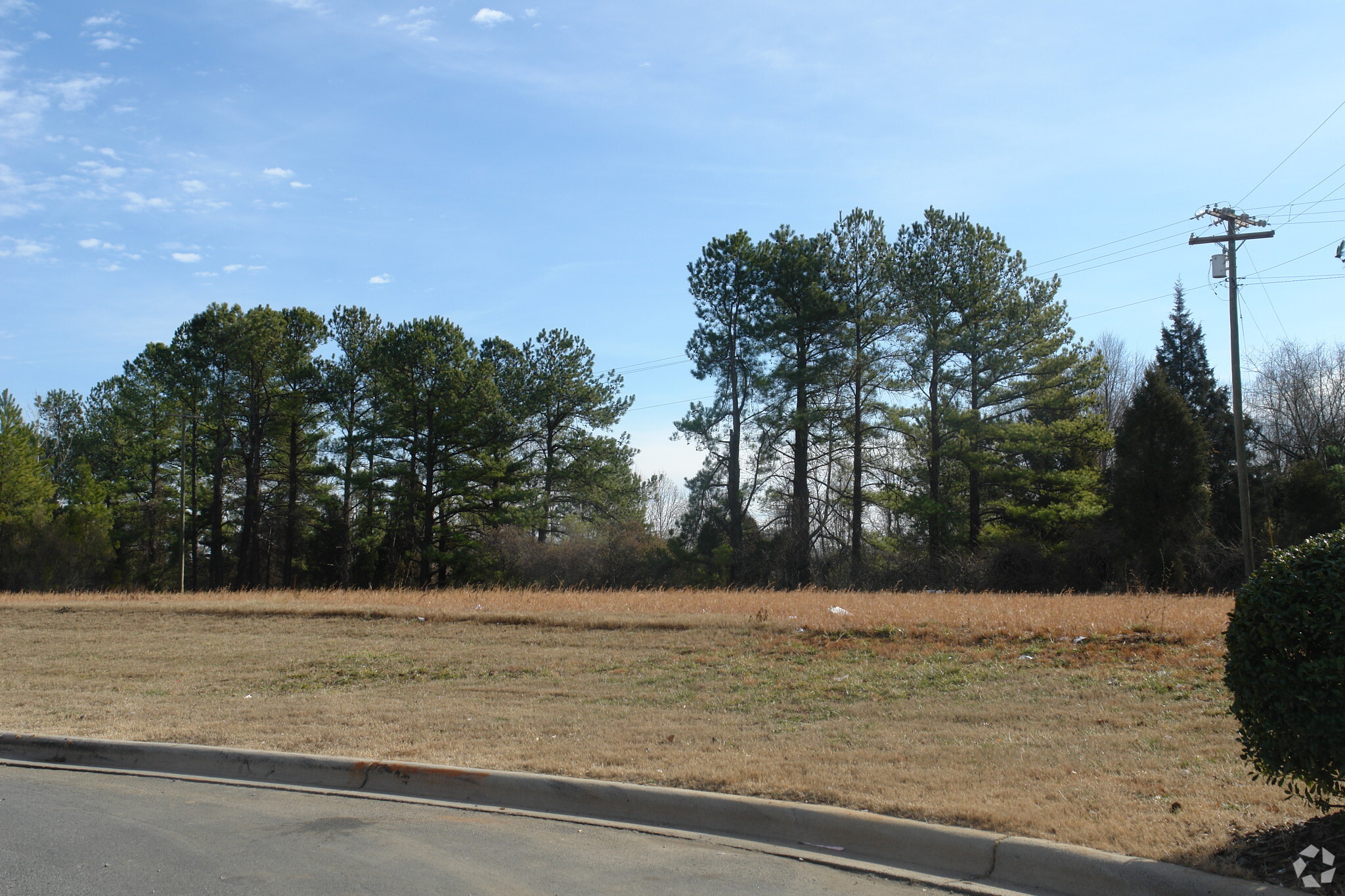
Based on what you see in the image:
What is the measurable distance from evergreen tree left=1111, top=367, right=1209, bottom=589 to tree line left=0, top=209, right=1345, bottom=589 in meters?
0.09

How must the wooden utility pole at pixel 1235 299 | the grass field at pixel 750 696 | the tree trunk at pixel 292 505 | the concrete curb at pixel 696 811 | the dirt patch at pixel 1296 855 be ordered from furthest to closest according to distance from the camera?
the tree trunk at pixel 292 505
the wooden utility pole at pixel 1235 299
the grass field at pixel 750 696
the concrete curb at pixel 696 811
the dirt patch at pixel 1296 855

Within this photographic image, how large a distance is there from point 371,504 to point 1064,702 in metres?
42.8

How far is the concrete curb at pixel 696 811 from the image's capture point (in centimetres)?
452

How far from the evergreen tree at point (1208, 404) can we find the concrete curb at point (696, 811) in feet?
106

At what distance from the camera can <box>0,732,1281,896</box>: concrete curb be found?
4.52 m

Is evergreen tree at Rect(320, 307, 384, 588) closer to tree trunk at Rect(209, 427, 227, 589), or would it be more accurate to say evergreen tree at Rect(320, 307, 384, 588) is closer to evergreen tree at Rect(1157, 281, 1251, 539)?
tree trunk at Rect(209, 427, 227, 589)

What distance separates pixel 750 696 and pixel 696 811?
4633 millimetres

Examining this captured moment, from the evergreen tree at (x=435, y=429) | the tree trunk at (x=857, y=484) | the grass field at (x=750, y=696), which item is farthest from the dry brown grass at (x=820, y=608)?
the evergreen tree at (x=435, y=429)

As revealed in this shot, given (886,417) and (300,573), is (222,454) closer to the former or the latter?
(300,573)

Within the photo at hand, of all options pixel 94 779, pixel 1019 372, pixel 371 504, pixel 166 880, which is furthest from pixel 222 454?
pixel 166 880

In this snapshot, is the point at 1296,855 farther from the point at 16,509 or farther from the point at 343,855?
the point at 16,509

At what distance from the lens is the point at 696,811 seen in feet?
19.5

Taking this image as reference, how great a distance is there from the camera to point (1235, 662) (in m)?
4.84

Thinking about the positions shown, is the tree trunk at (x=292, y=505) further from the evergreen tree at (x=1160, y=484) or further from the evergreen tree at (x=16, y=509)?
the evergreen tree at (x=1160, y=484)
